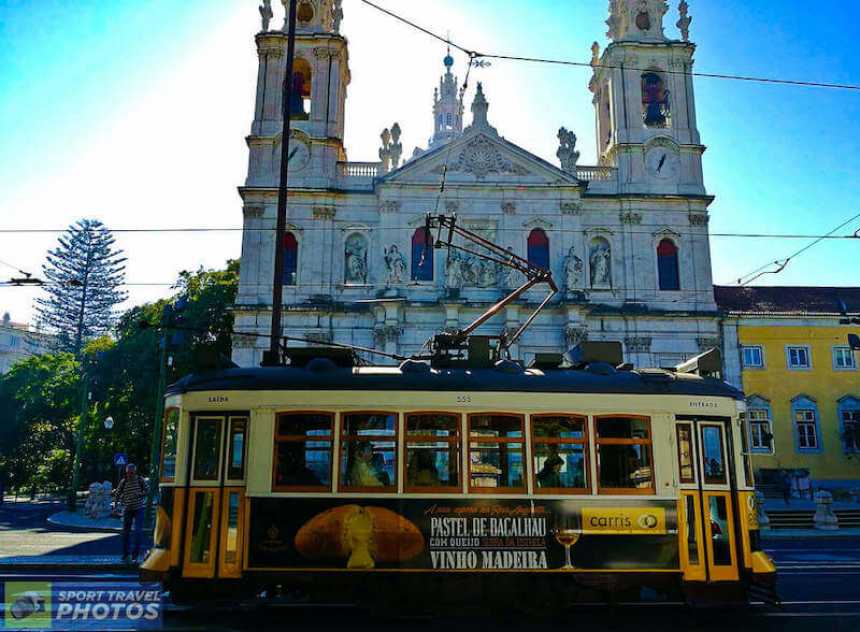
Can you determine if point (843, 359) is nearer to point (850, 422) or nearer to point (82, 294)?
point (850, 422)

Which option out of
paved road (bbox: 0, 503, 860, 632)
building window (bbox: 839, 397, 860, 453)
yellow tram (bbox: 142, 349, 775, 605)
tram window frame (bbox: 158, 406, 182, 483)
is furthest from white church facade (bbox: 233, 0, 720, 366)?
yellow tram (bbox: 142, 349, 775, 605)

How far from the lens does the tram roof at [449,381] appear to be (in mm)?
8117

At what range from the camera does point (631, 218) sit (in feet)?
98.1

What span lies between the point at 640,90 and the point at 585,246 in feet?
27.5

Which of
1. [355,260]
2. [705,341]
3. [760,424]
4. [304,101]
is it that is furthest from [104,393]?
[760,424]

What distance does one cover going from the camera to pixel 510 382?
8.20 metres

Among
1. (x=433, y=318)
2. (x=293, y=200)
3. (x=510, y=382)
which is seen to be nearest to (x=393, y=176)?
(x=293, y=200)

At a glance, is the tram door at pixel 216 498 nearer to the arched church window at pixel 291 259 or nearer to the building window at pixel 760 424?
the arched church window at pixel 291 259

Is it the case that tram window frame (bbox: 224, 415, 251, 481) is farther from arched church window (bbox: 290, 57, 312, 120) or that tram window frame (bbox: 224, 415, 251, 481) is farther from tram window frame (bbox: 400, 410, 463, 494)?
arched church window (bbox: 290, 57, 312, 120)

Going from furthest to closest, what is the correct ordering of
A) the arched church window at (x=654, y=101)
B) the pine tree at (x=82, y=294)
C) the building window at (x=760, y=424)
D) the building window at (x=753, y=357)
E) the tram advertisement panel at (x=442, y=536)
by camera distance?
the pine tree at (x=82, y=294) → the arched church window at (x=654, y=101) → the building window at (x=753, y=357) → the building window at (x=760, y=424) → the tram advertisement panel at (x=442, y=536)

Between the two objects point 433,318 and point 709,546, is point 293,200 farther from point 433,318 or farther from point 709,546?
point 709,546

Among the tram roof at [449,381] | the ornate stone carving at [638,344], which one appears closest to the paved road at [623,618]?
the tram roof at [449,381]

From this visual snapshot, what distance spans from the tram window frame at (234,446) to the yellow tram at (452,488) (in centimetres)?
2

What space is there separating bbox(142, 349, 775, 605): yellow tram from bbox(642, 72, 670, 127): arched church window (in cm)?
2648
